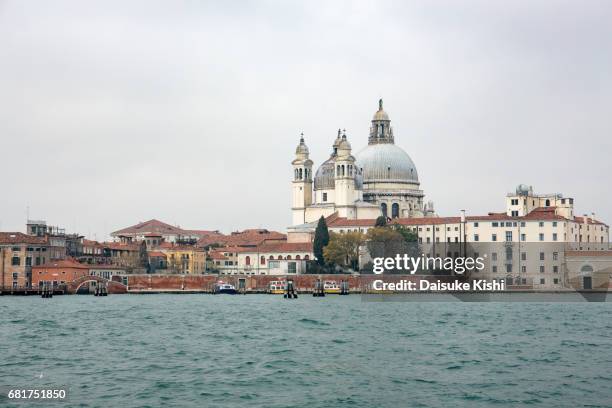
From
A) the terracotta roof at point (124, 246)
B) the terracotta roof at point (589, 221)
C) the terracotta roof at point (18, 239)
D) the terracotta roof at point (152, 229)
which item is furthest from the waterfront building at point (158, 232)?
the terracotta roof at point (589, 221)

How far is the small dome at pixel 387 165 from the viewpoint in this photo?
99.2 m

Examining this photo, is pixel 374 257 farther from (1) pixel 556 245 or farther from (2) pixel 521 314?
(2) pixel 521 314

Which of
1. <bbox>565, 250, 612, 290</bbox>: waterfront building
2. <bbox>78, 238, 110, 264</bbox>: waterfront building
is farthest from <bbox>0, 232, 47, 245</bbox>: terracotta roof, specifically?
<bbox>565, 250, 612, 290</bbox>: waterfront building

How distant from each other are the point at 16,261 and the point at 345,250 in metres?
21.5

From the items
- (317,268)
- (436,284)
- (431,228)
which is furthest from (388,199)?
(436,284)

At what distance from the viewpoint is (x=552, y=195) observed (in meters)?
87.9

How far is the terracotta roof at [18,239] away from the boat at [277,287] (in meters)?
15.4

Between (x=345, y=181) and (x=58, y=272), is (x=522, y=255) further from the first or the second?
(x=58, y=272)

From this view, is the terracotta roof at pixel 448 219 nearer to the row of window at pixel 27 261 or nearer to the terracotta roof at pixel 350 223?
the terracotta roof at pixel 350 223

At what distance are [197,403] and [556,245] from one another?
60.7 metres

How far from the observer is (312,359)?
2745 cm

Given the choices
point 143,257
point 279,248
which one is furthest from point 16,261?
point 279,248

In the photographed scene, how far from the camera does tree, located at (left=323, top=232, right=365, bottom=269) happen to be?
255 feet

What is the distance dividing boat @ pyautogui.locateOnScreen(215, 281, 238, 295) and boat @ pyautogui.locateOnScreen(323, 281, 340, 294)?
6382mm
